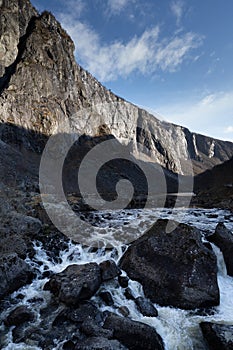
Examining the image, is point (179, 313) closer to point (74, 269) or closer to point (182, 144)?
point (74, 269)

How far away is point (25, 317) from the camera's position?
20.1 ft

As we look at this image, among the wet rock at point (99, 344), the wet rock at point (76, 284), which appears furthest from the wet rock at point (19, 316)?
the wet rock at point (99, 344)

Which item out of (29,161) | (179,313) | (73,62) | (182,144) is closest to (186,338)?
(179,313)

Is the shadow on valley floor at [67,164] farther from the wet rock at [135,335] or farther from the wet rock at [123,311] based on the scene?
the wet rock at [135,335]

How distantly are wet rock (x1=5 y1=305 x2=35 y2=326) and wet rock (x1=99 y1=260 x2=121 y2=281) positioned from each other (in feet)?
8.51

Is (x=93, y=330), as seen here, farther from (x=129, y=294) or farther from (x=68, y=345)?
(x=129, y=294)

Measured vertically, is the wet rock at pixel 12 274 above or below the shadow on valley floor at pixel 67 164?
below

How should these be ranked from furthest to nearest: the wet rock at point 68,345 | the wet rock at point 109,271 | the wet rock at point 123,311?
the wet rock at point 109,271, the wet rock at point 123,311, the wet rock at point 68,345

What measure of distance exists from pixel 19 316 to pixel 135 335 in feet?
10.8

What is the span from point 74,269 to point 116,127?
76.0 m

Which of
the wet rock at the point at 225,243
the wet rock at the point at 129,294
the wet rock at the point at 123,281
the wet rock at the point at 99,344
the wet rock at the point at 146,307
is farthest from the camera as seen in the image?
the wet rock at the point at 225,243

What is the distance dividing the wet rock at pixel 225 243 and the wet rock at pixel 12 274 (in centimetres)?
793

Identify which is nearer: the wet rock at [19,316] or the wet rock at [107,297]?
the wet rock at [19,316]

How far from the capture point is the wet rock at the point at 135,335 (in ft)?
17.3
